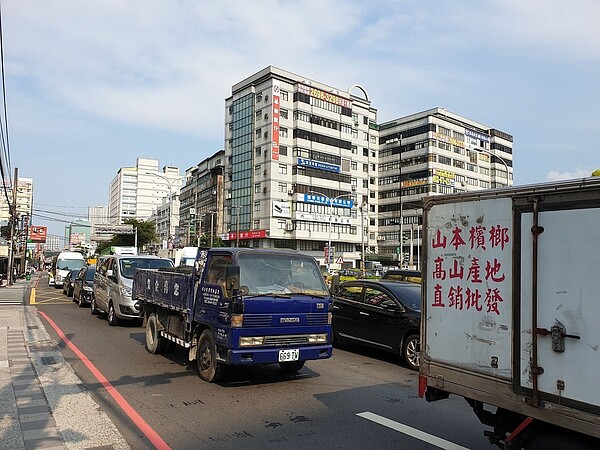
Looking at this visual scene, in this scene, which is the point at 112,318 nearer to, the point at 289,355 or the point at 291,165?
the point at 289,355

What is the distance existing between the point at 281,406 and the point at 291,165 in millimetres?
61879

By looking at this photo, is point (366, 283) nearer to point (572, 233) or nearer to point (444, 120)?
point (572, 233)

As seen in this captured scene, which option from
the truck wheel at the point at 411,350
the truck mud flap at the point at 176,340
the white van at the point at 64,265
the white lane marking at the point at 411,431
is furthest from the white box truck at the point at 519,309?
the white van at the point at 64,265

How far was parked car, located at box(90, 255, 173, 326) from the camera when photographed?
567 inches

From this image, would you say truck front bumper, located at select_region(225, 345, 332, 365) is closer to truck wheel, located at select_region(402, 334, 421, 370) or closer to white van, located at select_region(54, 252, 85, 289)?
truck wheel, located at select_region(402, 334, 421, 370)

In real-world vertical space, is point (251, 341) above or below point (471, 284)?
below

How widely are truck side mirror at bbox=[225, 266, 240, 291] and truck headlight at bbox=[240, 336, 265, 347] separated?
77cm

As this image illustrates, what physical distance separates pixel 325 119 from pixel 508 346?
68.4 meters

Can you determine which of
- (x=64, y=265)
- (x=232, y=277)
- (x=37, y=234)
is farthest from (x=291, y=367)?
(x=37, y=234)

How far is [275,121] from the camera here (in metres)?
66.1

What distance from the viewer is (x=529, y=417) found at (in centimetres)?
409

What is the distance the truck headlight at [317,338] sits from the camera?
26.1 feet

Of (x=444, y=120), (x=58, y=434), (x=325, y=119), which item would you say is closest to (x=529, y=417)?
(x=58, y=434)

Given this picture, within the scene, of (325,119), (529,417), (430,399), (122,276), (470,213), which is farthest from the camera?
(325,119)
